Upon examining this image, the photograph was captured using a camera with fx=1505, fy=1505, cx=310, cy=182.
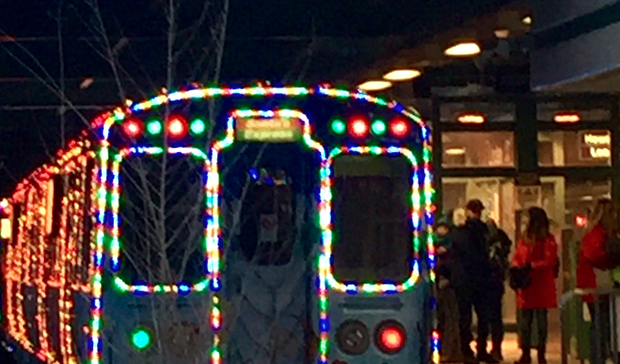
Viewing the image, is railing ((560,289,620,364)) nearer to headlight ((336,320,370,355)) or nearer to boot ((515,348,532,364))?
boot ((515,348,532,364))

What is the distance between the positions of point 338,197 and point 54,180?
331 cm

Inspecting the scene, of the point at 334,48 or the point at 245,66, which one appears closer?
the point at 334,48

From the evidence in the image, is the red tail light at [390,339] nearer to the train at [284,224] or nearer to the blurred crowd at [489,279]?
the train at [284,224]

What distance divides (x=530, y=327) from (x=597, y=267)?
→ 5.52ft

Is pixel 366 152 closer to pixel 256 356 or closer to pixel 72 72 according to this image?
pixel 256 356

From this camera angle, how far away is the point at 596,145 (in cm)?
1795

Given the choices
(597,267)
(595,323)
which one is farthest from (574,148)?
(595,323)

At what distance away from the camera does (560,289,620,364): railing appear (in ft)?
44.6

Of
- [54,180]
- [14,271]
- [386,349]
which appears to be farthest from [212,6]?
[14,271]

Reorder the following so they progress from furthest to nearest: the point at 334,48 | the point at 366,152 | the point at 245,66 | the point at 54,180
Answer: the point at 245,66 < the point at 334,48 < the point at 54,180 < the point at 366,152

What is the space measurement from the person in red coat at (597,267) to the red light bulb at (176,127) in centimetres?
531

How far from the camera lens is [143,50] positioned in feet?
60.2

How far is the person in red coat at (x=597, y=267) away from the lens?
13992mm

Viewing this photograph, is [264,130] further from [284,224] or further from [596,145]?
[596,145]
